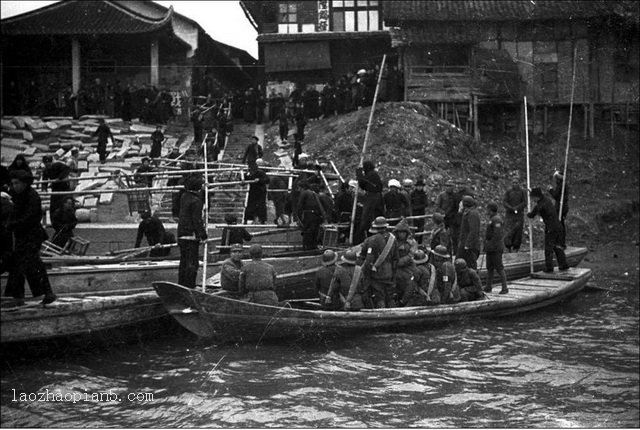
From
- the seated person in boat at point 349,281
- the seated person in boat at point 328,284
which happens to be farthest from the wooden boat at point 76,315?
the seated person in boat at point 349,281

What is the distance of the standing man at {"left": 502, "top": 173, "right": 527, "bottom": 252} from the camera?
16875mm

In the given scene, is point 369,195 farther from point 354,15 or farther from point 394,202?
point 354,15

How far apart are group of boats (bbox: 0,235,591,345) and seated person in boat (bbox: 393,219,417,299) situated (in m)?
0.59

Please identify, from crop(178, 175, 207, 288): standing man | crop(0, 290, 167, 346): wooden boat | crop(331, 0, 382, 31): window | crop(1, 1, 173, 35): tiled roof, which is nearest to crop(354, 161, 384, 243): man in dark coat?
crop(178, 175, 207, 288): standing man

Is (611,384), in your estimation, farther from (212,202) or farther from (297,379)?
(212,202)

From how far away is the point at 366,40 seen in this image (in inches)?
1307

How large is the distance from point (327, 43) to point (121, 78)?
9676 millimetres

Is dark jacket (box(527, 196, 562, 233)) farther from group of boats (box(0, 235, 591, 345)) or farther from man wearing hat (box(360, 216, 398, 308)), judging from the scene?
man wearing hat (box(360, 216, 398, 308))

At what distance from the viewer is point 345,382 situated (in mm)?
9742

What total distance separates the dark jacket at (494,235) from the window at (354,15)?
2195 cm

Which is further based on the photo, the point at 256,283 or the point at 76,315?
the point at 256,283

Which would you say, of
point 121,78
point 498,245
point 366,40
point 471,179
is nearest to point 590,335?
point 498,245

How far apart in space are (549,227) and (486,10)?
16.8m

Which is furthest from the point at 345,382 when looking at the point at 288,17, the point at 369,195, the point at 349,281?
the point at 288,17
